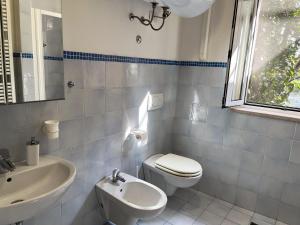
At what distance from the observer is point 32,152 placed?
1.21 meters

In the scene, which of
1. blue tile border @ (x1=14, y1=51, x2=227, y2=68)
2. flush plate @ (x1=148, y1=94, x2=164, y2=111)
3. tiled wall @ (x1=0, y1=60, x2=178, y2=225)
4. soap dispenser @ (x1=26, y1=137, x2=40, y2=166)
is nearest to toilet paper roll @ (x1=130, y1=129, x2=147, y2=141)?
tiled wall @ (x1=0, y1=60, x2=178, y2=225)

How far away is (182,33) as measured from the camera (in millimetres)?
2377

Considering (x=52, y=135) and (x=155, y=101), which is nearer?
(x=52, y=135)

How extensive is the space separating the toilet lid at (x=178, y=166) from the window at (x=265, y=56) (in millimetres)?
659

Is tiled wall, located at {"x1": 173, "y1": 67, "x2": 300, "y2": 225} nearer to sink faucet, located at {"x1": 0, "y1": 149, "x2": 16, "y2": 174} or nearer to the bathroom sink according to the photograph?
the bathroom sink

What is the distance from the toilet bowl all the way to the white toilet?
0.90ft

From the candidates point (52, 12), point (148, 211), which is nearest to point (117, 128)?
point (148, 211)

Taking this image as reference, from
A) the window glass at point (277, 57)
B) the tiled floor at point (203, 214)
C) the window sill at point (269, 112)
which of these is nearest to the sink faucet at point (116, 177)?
the tiled floor at point (203, 214)

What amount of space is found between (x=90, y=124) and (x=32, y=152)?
0.47 m

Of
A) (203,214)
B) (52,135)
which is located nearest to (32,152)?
(52,135)

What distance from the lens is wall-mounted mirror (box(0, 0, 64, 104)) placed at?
108 centimetres

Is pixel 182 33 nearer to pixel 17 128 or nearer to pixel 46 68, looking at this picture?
pixel 46 68

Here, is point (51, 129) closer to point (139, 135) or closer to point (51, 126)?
point (51, 126)

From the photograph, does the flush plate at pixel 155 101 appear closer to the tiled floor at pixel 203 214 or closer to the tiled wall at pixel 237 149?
the tiled wall at pixel 237 149
